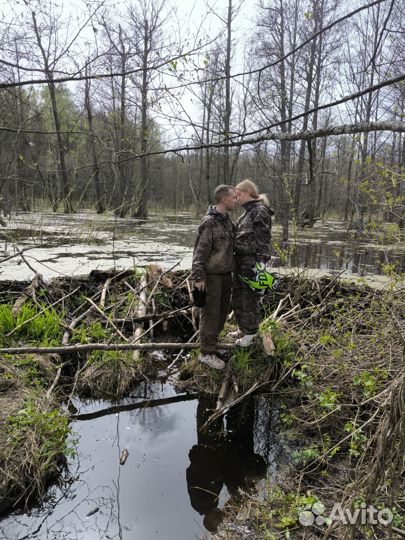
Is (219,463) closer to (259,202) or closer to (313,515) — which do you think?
(313,515)

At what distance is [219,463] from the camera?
10.7 ft

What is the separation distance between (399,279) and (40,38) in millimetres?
4231

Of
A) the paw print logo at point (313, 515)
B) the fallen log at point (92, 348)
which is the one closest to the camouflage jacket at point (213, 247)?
the fallen log at point (92, 348)

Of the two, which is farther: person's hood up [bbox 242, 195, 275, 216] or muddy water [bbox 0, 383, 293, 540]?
person's hood up [bbox 242, 195, 275, 216]

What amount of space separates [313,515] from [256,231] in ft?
8.60

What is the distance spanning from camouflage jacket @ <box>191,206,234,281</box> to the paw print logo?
7.28 feet

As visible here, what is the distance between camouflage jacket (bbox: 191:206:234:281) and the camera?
405cm

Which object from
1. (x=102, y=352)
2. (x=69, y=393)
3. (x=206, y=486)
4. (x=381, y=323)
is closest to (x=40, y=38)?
(x=102, y=352)

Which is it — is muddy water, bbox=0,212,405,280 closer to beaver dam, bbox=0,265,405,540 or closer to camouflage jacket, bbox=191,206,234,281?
beaver dam, bbox=0,265,405,540

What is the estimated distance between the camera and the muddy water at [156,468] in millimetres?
2629

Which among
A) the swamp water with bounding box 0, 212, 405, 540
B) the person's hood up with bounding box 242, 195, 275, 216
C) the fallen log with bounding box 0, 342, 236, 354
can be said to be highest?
the person's hood up with bounding box 242, 195, 275, 216

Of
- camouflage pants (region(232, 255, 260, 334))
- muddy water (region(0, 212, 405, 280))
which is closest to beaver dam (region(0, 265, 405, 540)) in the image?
camouflage pants (region(232, 255, 260, 334))

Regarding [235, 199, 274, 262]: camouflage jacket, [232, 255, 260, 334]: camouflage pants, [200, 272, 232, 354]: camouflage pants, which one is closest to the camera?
[235, 199, 274, 262]: camouflage jacket

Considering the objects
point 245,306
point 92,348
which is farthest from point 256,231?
point 92,348
